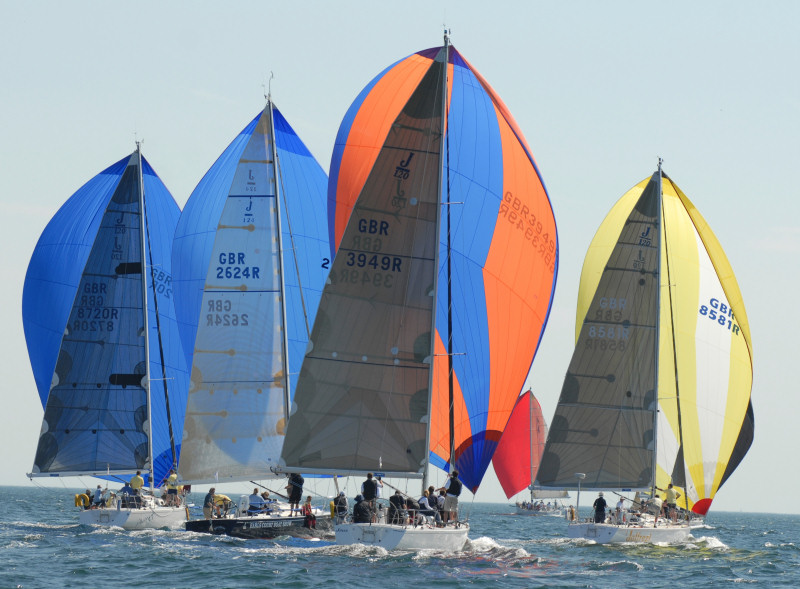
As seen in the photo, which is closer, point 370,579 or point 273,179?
point 370,579

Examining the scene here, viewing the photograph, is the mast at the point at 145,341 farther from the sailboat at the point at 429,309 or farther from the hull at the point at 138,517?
the sailboat at the point at 429,309

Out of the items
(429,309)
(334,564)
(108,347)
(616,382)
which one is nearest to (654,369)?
(616,382)

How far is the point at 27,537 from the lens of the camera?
32.5 m

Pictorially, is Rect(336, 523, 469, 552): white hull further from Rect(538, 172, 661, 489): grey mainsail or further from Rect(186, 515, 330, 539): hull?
Rect(538, 172, 661, 489): grey mainsail

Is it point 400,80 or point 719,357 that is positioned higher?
point 400,80

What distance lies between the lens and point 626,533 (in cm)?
3138

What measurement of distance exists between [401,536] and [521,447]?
1915 inches

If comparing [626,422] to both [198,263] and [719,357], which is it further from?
[198,263]

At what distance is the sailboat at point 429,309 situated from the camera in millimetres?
24656

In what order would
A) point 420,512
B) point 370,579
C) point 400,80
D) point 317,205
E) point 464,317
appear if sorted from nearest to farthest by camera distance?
point 370,579 < point 420,512 < point 464,317 < point 400,80 < point 317,205

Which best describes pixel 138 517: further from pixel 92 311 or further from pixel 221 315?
pixel 92 311

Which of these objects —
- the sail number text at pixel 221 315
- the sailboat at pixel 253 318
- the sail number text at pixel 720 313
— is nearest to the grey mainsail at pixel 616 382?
the sail number text at pixel 720 313

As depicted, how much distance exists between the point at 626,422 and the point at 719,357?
4.45 metres

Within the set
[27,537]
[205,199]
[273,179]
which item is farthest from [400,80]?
[27,537]
